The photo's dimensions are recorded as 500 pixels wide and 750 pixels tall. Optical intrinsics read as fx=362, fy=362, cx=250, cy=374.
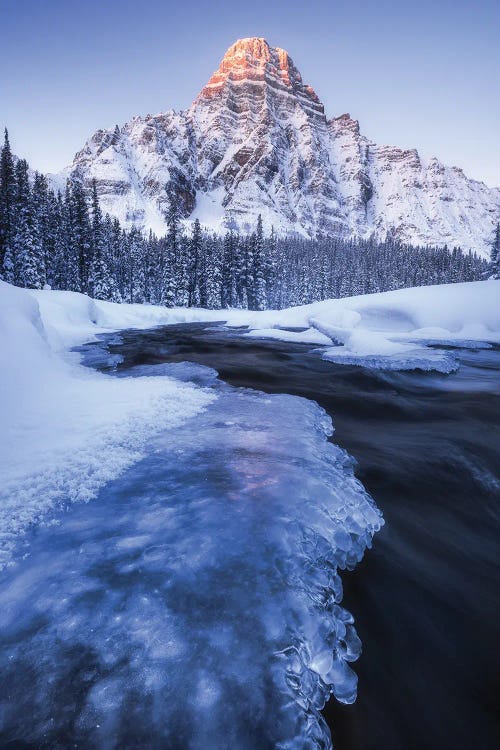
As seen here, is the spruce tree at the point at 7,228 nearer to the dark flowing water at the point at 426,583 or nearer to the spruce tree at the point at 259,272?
the spruce tree at the point at 259,272

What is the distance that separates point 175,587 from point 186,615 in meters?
0.20

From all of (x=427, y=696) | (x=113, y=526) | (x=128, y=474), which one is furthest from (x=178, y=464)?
(x=427, y=696)

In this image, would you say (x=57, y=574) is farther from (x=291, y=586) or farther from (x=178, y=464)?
(x=178, y=464)

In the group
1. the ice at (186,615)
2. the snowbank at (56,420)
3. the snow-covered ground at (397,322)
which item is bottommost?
the ice at (186,615)

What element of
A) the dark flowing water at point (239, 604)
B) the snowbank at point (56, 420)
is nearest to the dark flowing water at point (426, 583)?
the dark flowing water at point (239, 604)

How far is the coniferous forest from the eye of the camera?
35719mm

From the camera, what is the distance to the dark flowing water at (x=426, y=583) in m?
1.71

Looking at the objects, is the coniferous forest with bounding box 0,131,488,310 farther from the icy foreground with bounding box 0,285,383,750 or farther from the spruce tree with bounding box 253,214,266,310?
the icy foreground with bounding box 0,285,383,750

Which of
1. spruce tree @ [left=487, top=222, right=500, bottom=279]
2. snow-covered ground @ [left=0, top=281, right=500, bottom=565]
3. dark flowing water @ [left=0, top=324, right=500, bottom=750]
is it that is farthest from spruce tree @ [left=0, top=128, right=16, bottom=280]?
spruce tree @ [left=487, top=222, right=500, bottom=279]

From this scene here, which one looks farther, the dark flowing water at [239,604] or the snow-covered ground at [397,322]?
the snow-covered ground at [397,322]

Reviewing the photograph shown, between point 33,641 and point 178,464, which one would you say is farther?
point 178,464

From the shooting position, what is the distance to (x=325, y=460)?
396 centimetres

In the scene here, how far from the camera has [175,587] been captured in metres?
2.01

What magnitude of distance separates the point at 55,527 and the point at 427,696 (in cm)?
242
